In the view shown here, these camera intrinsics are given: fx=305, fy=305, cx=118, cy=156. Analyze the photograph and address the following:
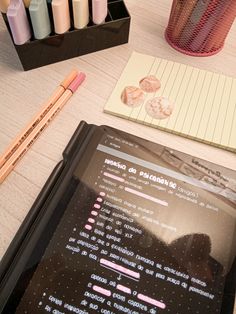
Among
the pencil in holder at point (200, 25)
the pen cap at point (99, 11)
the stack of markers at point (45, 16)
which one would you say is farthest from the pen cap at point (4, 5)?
the pencil in holder at point (200, 25)

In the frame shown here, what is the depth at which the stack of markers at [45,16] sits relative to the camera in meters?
0.43

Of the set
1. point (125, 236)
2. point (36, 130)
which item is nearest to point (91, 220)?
point (125, 236)

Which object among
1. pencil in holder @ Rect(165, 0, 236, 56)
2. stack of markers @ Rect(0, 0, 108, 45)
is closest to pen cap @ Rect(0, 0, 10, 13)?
stack of markers @ Rect(0, 0, 108, 45)

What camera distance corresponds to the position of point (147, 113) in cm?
45

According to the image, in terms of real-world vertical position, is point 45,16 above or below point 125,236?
above

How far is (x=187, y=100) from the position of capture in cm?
47

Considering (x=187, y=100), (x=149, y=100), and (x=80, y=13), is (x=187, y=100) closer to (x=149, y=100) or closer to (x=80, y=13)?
(x=149, y=100)

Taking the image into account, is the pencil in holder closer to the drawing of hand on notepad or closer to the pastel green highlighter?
the drawing of hand on notepad

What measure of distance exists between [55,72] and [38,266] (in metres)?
0.31

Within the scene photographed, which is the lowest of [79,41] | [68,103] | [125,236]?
[125,236]

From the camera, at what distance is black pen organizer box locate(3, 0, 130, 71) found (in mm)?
476

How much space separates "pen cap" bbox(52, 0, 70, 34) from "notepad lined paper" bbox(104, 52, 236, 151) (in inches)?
4.6

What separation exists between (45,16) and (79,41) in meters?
0.07

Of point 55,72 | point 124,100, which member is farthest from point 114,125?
point 55,72
